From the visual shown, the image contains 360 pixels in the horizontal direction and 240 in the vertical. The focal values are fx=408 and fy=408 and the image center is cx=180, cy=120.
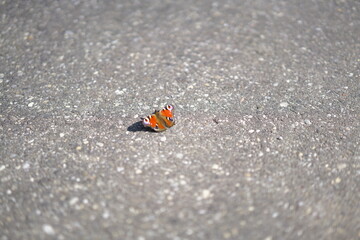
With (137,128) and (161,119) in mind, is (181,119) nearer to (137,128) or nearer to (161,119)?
(161,119)

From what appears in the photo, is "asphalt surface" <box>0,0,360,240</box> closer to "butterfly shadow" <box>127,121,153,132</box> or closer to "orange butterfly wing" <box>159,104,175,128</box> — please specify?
"butterfly shadow" <box>127,121,153,132</box>

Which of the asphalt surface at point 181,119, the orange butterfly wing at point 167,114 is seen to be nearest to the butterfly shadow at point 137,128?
the asphalt surface at point 181,119

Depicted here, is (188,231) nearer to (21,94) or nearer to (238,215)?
(238,215)

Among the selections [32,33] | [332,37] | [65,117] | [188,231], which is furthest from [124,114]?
[332,37]

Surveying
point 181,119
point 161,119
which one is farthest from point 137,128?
point 181,119

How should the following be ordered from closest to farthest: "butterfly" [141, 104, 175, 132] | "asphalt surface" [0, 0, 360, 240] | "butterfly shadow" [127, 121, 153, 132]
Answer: "asphalt surface" [0, 0, 360, 240] < "butterfly" [141, 104, 175, 132] < "butterfly shadow" [127, 121, 153, 132]

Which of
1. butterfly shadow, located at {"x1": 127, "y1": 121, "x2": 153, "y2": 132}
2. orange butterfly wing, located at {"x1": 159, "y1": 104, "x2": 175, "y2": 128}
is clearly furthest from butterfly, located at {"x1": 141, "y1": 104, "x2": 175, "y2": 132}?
butterfly shadow, located at {"x1": 127, "y1": 121, "x2": 153, "y2": 132}
